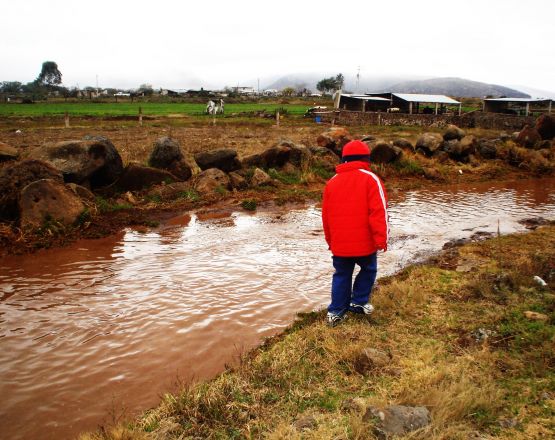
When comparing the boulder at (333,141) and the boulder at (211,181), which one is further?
→ the boulder at (333,141)

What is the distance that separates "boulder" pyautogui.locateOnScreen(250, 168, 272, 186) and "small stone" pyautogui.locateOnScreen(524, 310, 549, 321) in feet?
29.1

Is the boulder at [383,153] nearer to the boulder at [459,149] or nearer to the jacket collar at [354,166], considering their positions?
the boulder at [459,149]

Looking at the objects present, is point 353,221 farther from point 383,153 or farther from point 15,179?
point 383,153

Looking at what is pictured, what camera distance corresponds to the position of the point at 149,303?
568cm

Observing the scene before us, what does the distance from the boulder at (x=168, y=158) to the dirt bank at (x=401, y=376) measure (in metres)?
7.97

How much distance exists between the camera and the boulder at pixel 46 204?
8.14m

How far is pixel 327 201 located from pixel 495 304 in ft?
7.47

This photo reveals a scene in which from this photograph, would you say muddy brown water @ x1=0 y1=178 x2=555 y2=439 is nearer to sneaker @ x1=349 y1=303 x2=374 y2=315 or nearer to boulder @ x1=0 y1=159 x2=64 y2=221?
sneaker @ x1=349 y1=303 x2=374 y2=315

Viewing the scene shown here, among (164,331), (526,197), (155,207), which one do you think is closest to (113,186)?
(155,207)

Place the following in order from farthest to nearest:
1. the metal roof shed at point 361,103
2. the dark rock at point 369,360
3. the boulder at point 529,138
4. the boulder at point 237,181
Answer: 1. the metal roof shed at point 361,103
2. the boulder at point 529,138
3. the boulder at point 237,181
4. the dark rock at point 369,360

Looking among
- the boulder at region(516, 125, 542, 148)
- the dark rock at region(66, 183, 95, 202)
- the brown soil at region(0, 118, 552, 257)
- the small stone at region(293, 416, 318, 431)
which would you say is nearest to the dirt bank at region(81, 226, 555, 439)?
the small stone at region(293, 416, 318, 431)

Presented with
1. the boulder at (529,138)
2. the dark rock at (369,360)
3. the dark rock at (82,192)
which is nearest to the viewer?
the dark rock at (369,360)

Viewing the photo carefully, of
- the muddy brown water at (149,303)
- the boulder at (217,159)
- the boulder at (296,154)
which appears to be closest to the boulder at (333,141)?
the boulder at (296,154)

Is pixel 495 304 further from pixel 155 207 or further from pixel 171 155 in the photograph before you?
pixel 171 155
